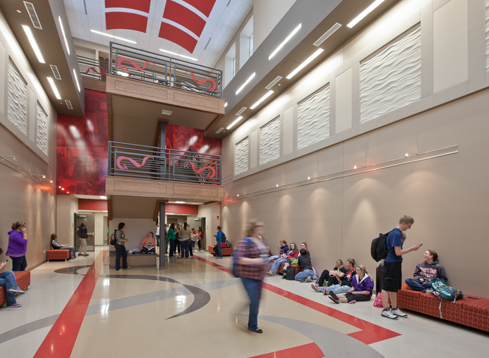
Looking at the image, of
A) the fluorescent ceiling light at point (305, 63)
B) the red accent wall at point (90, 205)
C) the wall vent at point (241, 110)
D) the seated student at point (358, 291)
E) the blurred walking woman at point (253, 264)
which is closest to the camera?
the blurred walking woman at point (253, 264)

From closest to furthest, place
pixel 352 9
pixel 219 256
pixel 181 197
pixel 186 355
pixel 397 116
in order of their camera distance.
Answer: pixel 186 355 < pixel 397 116 < pixel 352 9 < pixel 181 197 < pixel 219 256

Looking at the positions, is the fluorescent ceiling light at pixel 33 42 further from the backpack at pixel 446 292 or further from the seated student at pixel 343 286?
the backpack at pixel 446 292

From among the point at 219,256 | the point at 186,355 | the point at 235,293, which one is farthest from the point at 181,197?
the point at 186,355

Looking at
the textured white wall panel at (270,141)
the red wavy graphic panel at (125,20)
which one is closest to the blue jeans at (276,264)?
the textured white wall panel at (270,141)

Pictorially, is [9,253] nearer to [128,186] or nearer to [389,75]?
[128,186]

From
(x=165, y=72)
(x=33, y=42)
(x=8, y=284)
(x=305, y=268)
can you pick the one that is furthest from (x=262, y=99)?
(x=8, y=284)

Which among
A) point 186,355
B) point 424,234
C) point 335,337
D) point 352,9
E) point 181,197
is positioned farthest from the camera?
point 181,197

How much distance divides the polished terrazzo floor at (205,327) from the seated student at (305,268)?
4.49ft

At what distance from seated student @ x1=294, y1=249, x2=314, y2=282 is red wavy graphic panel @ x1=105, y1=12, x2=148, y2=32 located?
12141 mm

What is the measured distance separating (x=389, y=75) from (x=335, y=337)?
597cm

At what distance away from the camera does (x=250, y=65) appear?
11.7 m

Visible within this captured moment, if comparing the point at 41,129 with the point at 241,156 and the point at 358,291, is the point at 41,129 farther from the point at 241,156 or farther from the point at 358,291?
the point at 358,291

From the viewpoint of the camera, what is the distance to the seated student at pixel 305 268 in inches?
326

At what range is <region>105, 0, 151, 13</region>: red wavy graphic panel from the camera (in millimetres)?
11812
